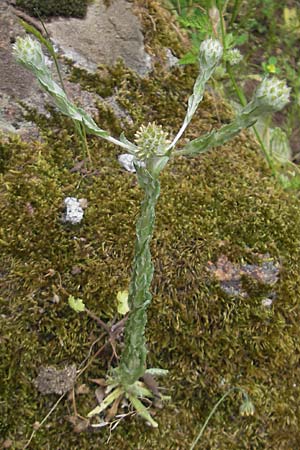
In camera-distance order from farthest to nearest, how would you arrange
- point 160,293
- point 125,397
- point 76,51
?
point 76,51
point 160,293
point 125,397

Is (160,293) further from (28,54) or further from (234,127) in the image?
(28,54)

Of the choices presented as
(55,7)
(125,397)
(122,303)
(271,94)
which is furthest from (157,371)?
(55,7)

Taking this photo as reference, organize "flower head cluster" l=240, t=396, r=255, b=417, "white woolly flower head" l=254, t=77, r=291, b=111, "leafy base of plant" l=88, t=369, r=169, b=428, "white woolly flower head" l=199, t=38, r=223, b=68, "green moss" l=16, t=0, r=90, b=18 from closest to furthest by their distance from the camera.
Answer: "white woolly flower head" l=254, t=77, r=291, b=111
"white woolly flower head" l=199, t=38, r=223, b=68
"leafy base of plant" l=88, t=369, r=169, b=428
"flower head cluster" l=240, t=396, r=255, b=417
"green moss" l=16, t=0, r=90, b=18

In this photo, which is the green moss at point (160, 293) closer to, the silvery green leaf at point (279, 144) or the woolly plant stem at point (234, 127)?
the silvery green leaf at point (279, 144)

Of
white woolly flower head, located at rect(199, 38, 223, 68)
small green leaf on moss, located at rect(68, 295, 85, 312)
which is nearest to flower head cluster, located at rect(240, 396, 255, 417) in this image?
small green leaf on moss, located at rect(68, 295, 85, 312)

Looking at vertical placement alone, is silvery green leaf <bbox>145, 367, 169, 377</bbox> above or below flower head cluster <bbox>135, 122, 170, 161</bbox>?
below

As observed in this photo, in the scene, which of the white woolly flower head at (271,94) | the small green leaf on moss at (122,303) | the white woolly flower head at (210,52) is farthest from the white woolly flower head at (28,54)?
the small green leaf on moss at (122,303)

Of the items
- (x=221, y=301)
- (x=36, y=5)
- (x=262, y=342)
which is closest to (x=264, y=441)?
(x=262, y=342)

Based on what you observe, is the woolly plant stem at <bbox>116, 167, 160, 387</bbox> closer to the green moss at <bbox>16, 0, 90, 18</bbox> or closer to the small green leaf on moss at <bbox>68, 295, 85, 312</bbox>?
the small green leaf on moss at <bbox>68, 295, 85, 312</bbox>
